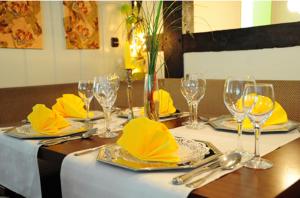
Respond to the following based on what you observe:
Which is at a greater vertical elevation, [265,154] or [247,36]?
[247,36]

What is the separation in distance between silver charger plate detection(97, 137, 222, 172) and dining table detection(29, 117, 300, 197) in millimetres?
71

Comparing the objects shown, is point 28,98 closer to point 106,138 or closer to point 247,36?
point 106,138

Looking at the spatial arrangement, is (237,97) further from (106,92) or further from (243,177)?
(106,92)

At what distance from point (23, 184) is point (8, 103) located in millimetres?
1137

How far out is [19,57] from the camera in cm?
245

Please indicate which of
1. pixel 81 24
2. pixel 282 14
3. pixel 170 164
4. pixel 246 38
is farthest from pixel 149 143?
pixel 81 24

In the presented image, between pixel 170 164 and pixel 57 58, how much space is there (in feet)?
7.51

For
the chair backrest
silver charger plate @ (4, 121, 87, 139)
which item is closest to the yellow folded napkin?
silver charger plate @ (4, 121, 87, 139)

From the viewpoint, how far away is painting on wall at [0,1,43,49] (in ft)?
7.54

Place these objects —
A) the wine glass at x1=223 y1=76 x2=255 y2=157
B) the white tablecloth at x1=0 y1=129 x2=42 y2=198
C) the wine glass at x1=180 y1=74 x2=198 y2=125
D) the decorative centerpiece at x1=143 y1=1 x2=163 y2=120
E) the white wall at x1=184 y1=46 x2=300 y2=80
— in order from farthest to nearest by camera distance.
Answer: the white wall at x1=184 y1=46 x2=300 y2=80 < the wine glass at x1=180 y1=74 x2=198 y2=125 < the decorative centerpiece at x1=143 y1=1 x2=163 y2=120 < the white tablecloth at x1=0 y1=129 x2=42 y2=198 < the wine glass at x1=223 y1=76 x2=255 y2=157

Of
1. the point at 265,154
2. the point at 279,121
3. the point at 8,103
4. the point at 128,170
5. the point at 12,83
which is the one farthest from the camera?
the point at 12,83

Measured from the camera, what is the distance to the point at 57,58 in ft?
Result: 8.94

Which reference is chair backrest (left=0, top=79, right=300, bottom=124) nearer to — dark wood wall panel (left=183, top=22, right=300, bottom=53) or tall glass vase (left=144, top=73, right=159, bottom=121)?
dark wood wall panel (left=183, top=22, right=300, bottom=53)

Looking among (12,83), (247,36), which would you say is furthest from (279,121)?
(12,83)
